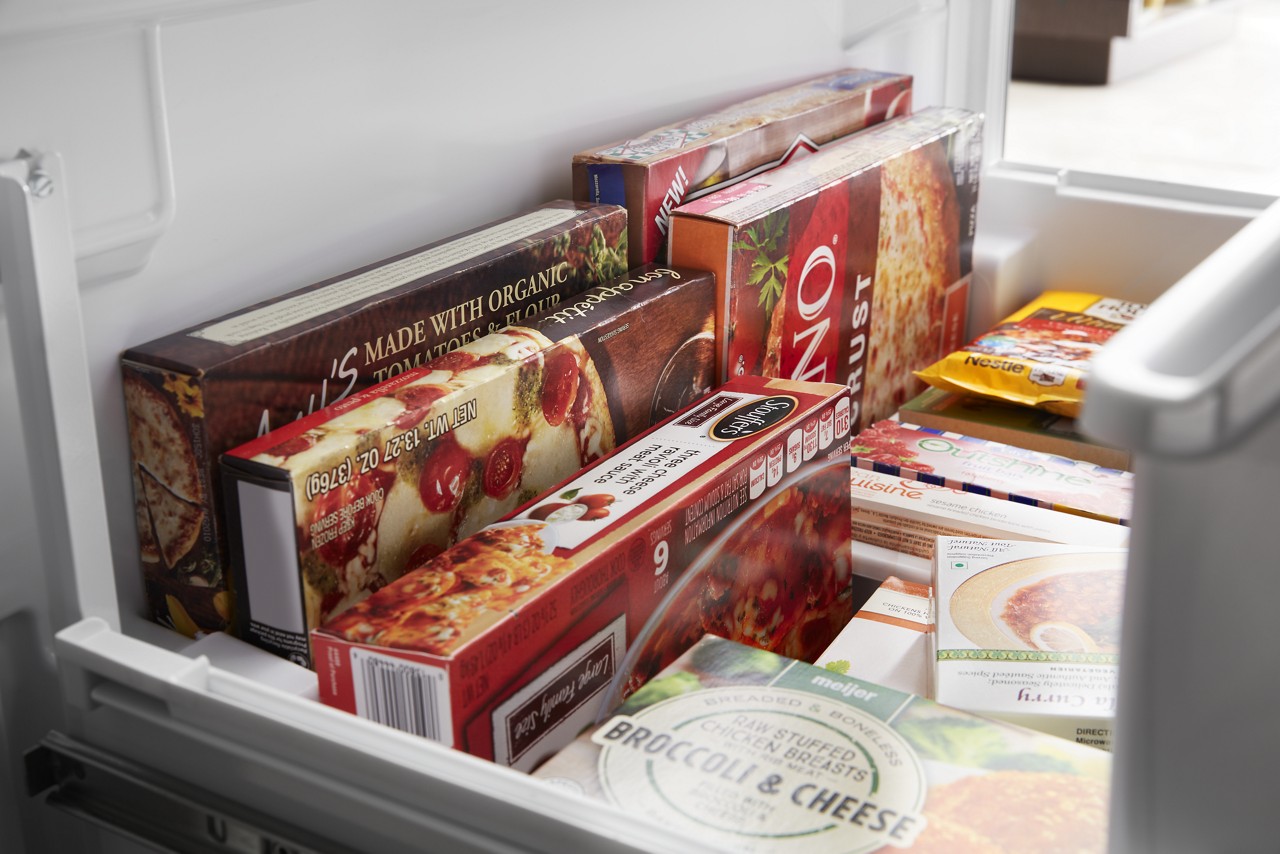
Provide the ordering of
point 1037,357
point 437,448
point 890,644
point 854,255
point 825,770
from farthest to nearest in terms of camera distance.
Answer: point 1037,357 < point 854,255 < point 890,644 < point 437,448 < point 825,770

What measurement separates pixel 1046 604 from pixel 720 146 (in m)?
0.48

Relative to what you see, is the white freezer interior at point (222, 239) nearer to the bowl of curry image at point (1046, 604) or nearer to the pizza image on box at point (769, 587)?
the pizza image on box at point (769, 587)

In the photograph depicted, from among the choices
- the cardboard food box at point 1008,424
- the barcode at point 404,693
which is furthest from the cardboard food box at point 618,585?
the cardboard food box at point 1008,424

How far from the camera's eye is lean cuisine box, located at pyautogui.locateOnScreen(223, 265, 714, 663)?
75cm

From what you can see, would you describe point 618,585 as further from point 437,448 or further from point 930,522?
point 930,522

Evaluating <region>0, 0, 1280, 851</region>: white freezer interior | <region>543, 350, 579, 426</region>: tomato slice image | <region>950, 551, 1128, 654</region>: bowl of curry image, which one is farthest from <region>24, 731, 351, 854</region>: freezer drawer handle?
<region>950, 551, 1128, 654</region>: bowl of curry image

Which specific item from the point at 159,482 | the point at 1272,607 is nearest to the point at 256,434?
the point at 159,482

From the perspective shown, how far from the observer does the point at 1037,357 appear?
1.34 meters

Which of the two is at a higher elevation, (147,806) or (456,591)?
(456,591)

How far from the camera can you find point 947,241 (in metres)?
1.41

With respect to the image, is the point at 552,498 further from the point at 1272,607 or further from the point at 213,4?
the point at 1272,607

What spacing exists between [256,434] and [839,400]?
0.43 meters

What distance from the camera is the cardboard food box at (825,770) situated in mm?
651

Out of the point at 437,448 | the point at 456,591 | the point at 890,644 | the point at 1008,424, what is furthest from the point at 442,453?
the point at 1008,424
